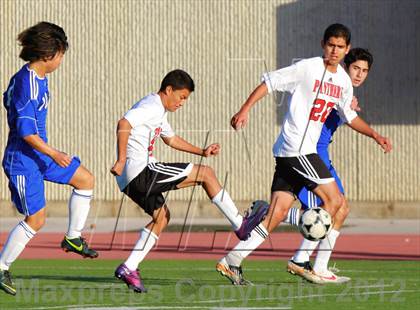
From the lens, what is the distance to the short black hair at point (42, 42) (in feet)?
39.0

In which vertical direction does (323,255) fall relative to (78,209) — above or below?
below

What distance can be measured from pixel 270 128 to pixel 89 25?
4820 millimetres

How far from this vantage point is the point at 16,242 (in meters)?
12.0

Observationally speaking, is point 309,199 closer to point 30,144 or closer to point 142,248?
point 142,248

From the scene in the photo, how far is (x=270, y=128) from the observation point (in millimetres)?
29922

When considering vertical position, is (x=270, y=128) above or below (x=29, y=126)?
below

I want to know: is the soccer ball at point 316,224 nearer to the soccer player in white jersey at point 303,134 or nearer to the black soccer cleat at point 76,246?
the soccer player in white jersey at point 303,134

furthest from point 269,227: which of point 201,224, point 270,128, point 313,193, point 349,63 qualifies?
point 270,128

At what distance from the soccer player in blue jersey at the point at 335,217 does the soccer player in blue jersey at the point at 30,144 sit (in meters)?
2.72

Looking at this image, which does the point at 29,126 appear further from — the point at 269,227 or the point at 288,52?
the point at 288,52

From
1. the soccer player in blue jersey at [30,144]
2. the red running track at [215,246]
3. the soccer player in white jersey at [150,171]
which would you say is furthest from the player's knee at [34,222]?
the red running track at [215,246]

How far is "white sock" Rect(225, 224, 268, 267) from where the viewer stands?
1298 cm

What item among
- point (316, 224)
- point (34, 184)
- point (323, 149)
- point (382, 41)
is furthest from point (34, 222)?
point (382, 41)

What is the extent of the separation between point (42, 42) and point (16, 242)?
1.82 meters
